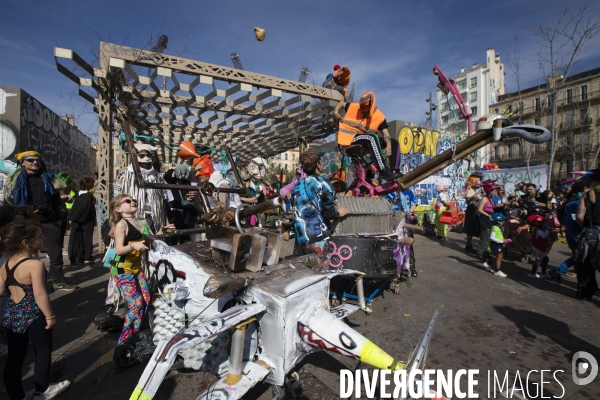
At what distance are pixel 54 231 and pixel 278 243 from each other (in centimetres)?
426

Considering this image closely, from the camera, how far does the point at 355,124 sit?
5.48 m

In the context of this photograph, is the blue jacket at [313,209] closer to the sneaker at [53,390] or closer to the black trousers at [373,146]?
the black trousers at [373,146]

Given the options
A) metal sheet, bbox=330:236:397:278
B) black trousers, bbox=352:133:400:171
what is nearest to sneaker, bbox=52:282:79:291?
metal sheet, bbox=330:236:397:278

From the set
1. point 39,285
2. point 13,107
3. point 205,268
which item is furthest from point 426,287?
point 13,107

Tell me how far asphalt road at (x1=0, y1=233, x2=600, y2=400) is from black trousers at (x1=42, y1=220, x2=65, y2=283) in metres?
0.39

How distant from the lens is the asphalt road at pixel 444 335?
2645 millimetres

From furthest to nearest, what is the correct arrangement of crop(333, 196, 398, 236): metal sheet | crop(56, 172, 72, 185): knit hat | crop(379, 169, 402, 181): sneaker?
crop(56, 172, 72, 185): knit hat
crop(379, 169, 402, 181): sneaker
crop(333, 196, 398, 236): metal sheet

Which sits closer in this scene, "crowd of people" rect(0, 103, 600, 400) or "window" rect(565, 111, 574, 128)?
"crowd of people" rect(0, 103, 600, 400)

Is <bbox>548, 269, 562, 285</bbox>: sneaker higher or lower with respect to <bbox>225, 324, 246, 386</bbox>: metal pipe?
lower

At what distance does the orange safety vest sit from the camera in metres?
5.43

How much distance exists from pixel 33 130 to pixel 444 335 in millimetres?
14859

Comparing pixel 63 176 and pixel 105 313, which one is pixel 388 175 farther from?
pixel 63 176

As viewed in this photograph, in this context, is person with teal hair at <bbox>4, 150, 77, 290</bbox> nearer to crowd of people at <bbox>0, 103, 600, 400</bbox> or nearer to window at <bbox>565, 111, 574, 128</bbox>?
crowd of people at <bbox>0, 103, 600, 400</bbox>

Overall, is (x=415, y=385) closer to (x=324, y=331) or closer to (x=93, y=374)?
(x=324, y=331)
